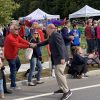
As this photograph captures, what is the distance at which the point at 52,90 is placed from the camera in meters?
10.8

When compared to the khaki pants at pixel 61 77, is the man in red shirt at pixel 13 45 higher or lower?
higher

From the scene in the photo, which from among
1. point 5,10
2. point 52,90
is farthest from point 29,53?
point 5,10

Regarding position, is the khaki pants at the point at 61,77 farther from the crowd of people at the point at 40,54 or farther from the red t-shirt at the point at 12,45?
the red t-shirt at the point at 12,45

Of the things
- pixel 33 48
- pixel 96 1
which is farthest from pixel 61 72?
pixel 96 1

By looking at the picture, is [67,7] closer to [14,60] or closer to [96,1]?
[96,1]

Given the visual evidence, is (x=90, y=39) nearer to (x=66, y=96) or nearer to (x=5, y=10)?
(x=5, y=10)

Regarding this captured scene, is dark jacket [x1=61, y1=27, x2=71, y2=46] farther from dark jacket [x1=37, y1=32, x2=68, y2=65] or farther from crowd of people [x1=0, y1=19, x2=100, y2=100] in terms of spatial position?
dark jacket [x1=37, y1=32, x2=68, y2=65]

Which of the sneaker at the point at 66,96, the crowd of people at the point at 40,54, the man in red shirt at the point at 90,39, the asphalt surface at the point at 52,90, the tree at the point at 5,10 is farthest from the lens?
the tree at the point at 5,10

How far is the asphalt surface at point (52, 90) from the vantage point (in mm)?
9805

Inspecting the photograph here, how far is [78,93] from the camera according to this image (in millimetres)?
10164

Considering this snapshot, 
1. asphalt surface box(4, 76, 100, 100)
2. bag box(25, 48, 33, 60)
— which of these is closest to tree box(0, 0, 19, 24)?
asphalt surface box(4, 76, 100, 100)

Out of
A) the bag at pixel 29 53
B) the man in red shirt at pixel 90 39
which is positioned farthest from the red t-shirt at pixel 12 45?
the man in red shirt at pixel 90 39

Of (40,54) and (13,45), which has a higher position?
(13,45)

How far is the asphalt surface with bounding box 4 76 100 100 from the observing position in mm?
9805
